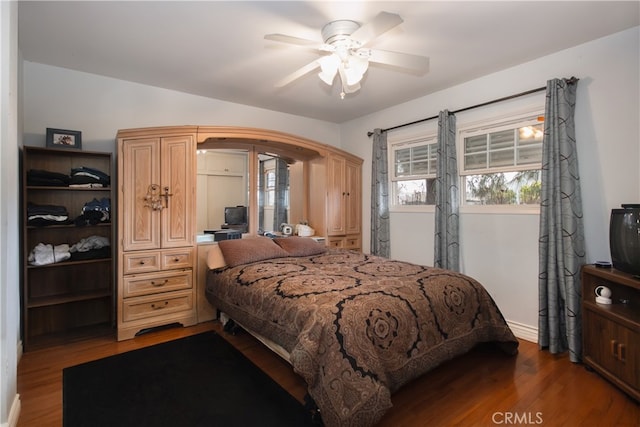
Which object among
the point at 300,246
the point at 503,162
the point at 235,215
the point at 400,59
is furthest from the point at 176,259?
the point at 503,162

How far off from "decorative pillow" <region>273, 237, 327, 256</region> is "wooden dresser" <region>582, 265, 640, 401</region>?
7.62 ft

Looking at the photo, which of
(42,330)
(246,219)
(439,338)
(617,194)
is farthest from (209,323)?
(617,194)

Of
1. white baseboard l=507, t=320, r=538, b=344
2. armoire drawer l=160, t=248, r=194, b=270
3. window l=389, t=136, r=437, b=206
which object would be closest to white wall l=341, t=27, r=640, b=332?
white baseboard l=507, t=320, r=538, b=344

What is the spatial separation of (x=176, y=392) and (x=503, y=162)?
3.42 m

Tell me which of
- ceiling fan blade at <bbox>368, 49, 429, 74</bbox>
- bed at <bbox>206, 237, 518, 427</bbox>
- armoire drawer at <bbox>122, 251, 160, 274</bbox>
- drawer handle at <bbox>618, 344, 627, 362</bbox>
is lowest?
drawer handle at <bbox>618, 344, 627, 362</bbox>

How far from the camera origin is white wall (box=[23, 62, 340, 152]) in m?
2.94

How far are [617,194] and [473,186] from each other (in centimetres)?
118

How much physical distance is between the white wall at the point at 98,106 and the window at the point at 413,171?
2254mm

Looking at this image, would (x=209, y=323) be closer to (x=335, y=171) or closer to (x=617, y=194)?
(x=335, y=171)

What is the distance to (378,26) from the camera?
6.02 ft

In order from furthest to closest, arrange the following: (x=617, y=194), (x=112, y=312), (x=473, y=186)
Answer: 1. (x=473, y=186)
2. (x=112, y=312)
3. (x=617, y=194)

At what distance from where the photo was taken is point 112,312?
3215 mm

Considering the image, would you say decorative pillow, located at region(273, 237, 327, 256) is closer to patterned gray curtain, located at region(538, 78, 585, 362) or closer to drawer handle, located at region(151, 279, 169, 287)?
drawer handle, located at region(151, 279, 169, 287)

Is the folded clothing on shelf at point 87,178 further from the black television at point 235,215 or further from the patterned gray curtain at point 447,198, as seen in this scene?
the patterned gray curtain at point 447,198
